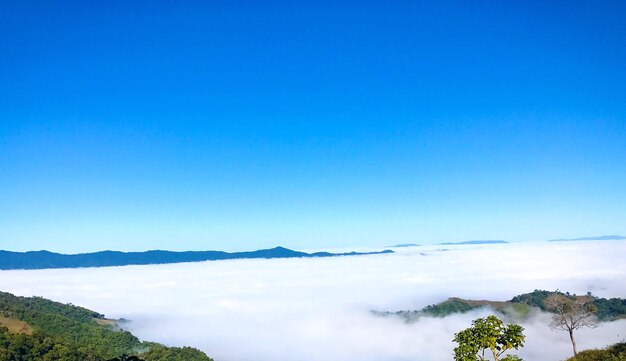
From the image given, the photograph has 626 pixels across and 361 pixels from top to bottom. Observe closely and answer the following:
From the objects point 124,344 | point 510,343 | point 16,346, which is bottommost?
point 124,344

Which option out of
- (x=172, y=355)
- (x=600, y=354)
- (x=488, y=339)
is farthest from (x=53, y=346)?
(x=600, y=354)

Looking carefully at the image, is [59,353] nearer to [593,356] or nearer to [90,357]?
[90,357]

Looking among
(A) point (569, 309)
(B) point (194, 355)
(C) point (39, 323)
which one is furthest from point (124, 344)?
(A) point (569, 309)

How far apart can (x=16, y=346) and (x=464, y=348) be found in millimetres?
149762

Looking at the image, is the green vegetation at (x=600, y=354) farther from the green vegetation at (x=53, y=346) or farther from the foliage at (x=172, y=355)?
the foliage at (x=172, y=355)

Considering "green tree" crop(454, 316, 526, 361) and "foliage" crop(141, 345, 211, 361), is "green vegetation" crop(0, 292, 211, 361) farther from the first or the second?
"green tree" crop(454, 316, 526, 361)

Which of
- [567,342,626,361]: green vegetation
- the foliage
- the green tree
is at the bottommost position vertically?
the foliage

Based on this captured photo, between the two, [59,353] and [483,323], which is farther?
[59,353]

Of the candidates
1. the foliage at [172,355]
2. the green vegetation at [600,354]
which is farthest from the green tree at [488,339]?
the foliage at [172,355]

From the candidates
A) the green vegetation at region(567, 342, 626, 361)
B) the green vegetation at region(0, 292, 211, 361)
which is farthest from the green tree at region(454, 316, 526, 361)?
the green vegetation at region(0, 292, 211, 361)

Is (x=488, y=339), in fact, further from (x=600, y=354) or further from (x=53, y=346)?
(x=53, y=346)

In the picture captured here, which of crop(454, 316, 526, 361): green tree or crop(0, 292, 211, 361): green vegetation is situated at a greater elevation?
crop(454, 316, 526, 361): green tree

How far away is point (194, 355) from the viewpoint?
165000 millimetres

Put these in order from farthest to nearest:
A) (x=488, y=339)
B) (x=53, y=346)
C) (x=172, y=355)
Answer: (x=172, y=355) < (x=53, y=346) < (x=488, y=339)
